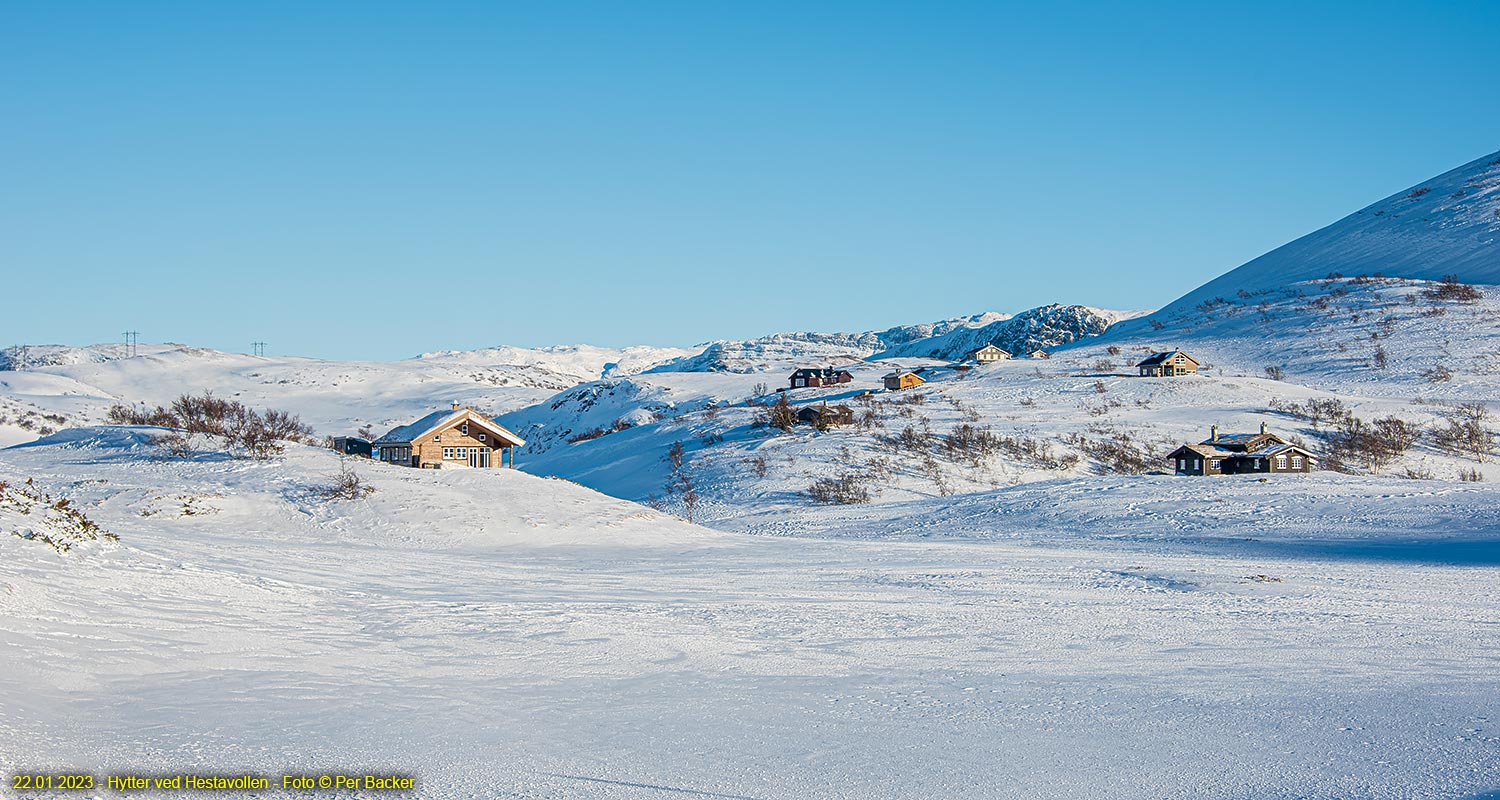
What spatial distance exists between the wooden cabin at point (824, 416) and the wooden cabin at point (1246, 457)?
18.6m

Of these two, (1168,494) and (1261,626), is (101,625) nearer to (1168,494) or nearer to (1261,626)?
(1261,626)

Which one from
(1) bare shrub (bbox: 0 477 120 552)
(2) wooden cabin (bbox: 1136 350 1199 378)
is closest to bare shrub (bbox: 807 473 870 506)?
(1) bare shrub (bbox: 0 477 120 552)

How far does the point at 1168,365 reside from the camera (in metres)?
85.3

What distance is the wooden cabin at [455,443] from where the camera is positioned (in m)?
48.4

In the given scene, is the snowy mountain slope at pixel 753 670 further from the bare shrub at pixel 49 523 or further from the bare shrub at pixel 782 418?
the bare shrub at pixel 782 418

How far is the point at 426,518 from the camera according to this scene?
2956 centimetres

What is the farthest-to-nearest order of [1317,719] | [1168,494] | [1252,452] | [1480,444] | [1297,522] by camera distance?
[1480,444]
[1252,452]
[1168,494]
[1297,522]
[1317,719]

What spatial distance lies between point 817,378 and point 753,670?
3835 inches

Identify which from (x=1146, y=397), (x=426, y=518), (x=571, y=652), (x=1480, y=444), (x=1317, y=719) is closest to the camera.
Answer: (x=1317, y=719)

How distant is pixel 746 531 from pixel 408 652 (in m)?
26.7

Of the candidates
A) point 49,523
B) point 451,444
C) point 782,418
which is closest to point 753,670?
point 49,523

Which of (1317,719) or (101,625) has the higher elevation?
(101,625)

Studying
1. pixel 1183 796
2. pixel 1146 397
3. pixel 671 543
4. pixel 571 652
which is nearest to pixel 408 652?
pixel 571 652

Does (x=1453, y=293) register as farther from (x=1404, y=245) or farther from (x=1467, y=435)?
(x=1467, y=435)
